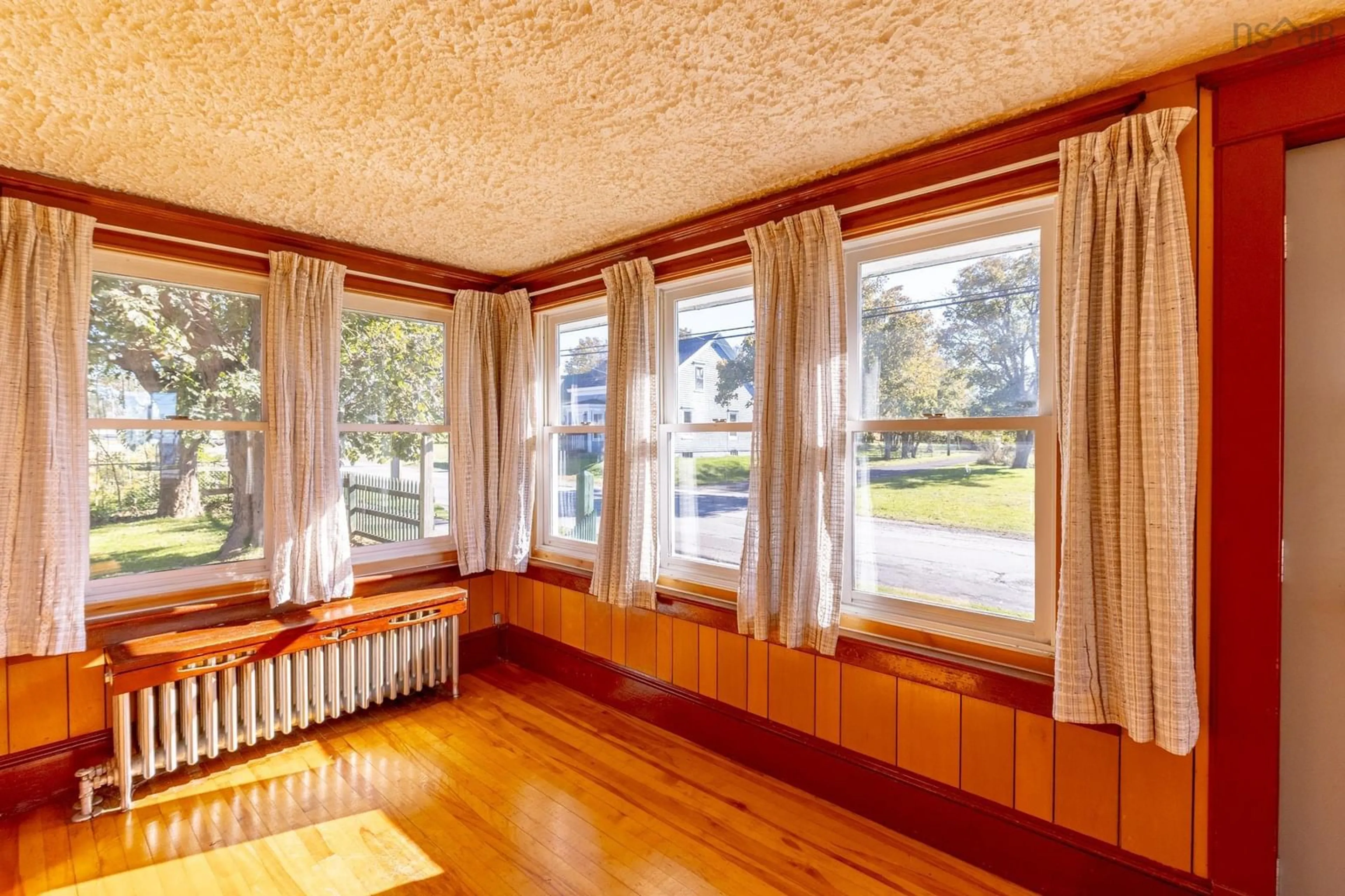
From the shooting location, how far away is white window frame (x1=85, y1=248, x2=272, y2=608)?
2553 millimetres

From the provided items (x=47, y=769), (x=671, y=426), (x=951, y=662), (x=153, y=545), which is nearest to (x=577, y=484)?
(x=671, y=426)

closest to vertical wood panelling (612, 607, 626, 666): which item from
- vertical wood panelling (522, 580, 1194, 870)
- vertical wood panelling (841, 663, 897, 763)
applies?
vertical wood panelling (522, 580, 1194, 870)

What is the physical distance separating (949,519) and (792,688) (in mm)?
950

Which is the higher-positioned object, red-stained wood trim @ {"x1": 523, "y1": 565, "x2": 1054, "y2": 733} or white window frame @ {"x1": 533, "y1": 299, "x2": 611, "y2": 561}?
white window frame @ {"x1": 533, "y1": 299, "x2": 611, "y2": 561}

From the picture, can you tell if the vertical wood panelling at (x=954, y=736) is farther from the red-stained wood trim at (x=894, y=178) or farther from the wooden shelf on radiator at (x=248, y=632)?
the red-stained wood trim at (x=894, y=178)

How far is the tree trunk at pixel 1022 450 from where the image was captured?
1993 millimetres

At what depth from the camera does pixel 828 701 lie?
2.38 meters

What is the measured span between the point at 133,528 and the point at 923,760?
11.1ft

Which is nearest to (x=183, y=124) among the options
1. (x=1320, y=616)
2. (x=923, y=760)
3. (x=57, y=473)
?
(x=57, y=473)

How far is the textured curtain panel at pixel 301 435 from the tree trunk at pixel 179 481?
284 mm

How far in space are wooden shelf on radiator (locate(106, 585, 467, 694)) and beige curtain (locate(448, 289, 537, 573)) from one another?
1.36 feet

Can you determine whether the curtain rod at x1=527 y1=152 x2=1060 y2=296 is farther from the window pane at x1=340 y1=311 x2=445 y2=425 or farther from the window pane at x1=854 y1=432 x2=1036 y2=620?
the window pane at x1=340 y1=311 x2=445 y2=425

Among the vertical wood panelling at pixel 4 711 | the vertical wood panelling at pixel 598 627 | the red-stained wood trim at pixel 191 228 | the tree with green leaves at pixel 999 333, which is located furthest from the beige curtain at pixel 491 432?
the tree with green leaves at pixel 999 333

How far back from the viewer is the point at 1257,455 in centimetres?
155
